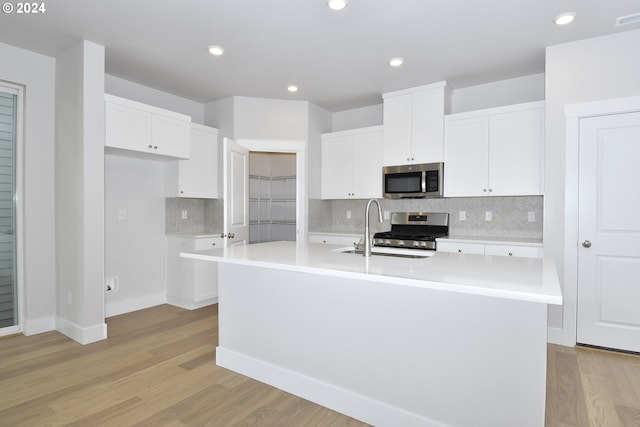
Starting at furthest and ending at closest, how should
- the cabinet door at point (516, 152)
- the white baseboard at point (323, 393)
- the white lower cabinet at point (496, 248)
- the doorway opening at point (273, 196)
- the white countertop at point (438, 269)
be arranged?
the doorway opening at point (273, 196) < the cabinet door at point (516, 152) < the white lower cabinet at point (496, 248) < the white baseboard at point (323, 393) < the white countertop at point (438, 269)

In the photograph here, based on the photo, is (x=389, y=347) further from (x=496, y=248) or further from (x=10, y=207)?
(x=10, y=207)

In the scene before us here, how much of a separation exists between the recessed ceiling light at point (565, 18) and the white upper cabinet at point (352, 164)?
82.5 inches

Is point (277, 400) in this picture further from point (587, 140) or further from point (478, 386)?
point (587, 140)

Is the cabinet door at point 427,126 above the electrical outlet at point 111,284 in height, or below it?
above

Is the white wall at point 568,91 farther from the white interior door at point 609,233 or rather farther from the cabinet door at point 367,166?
the cabinet door at point 367,166

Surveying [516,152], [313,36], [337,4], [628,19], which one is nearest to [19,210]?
[313,36]

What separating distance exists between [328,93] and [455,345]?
346 centimetres

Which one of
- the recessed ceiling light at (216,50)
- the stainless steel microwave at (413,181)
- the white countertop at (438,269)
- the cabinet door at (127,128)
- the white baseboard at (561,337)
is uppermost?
the recessed ceiling light at (216,50)

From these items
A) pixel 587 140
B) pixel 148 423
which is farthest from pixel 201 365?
pixel 587 140

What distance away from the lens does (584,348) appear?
3.02 meters

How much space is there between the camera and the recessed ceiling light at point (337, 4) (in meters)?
2.42

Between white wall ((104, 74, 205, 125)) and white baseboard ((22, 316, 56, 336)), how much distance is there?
2347 millimetres

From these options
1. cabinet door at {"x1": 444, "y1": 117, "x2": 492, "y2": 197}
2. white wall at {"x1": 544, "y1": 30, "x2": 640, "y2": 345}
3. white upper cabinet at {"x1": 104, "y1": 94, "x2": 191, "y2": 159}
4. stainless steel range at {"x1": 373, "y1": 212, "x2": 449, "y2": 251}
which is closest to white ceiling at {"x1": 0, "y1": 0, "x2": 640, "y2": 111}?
white wall at {"x1": 544, "y1": 30, "x2": 640, "y2": 345}

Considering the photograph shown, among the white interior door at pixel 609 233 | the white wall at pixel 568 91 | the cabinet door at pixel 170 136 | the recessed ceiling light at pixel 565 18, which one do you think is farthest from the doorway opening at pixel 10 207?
the white interior door at pixel 609 233
